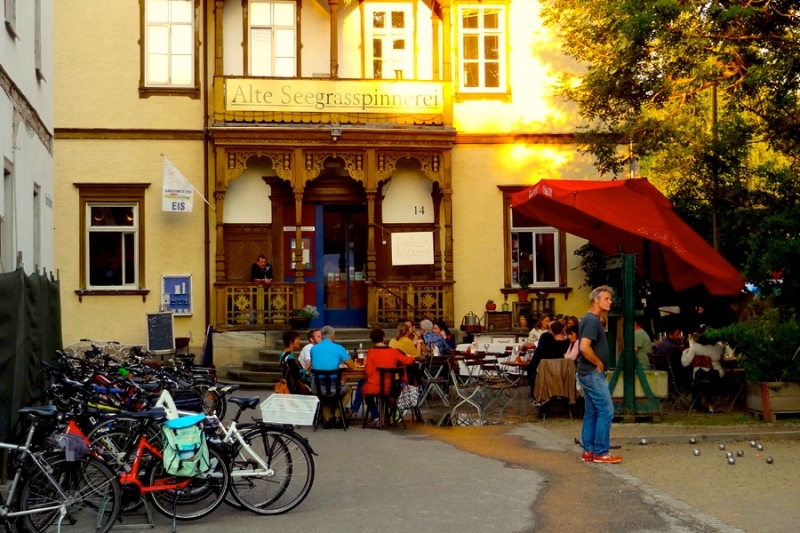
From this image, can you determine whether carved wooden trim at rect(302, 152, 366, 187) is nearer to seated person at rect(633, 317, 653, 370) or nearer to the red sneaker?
seated person at rect(633, 317, 653, 370)

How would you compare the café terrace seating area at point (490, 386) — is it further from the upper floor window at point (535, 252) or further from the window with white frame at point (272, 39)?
the window with white frame at point (272, 39)

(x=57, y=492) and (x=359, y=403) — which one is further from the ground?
(x=57, y=492)

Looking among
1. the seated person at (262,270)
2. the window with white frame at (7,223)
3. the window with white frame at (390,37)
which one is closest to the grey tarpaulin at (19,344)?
the window with white frame at (7,223)

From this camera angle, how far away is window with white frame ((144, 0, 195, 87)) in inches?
971

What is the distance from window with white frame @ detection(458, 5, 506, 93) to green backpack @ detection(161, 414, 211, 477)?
57.5ft

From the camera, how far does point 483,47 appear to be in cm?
2586

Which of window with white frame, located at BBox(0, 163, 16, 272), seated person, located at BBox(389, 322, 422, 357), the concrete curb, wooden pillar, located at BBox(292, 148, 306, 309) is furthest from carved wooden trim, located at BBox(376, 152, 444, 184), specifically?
the concrete curb

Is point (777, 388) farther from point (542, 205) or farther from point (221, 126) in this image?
point (221, 126)

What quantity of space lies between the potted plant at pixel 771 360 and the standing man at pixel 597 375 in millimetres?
3774

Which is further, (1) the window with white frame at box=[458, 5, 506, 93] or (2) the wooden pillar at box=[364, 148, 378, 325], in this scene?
(1) the window with white frame at box=[458, 5, 506, 93]

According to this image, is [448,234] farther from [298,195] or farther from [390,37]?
[390,37]

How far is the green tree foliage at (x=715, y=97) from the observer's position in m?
15.2

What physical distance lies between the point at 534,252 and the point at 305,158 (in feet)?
18.3

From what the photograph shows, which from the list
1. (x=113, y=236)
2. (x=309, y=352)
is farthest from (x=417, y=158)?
(x=309, y=352)
